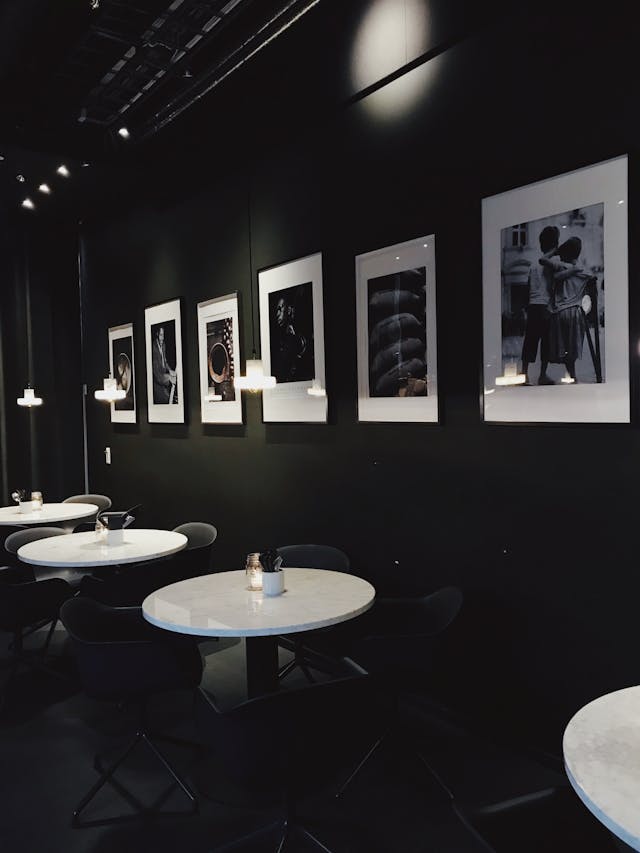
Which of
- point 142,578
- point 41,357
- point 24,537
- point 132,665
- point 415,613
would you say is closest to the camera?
point 132,665

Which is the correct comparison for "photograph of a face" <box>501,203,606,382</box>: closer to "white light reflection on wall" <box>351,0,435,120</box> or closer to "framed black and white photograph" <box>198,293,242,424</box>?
"white light reflection on wall" <box>351,0,435,120</box>

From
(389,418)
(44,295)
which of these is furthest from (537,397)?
(44,295)

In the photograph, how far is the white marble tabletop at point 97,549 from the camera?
3.96 metres

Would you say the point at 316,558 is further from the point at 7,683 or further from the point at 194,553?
the point at 7,683

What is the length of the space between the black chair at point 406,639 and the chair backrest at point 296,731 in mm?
514

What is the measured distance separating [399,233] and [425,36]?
1005mm

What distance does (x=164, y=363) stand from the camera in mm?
6355

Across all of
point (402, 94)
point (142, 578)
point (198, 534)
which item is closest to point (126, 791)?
point (142, 578)

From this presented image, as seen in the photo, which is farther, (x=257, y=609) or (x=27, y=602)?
(x=27, y=602)

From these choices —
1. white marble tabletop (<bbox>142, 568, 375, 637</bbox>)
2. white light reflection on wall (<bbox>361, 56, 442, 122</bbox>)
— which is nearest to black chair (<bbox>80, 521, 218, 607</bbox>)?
white marble tabletop (<bbox>142, 568, 375, 637</bbox>)

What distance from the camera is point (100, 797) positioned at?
308cm

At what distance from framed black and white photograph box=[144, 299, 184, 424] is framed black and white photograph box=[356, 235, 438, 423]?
2.44m

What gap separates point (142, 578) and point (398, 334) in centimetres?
216

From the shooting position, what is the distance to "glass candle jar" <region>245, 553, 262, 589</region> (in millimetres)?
3238
